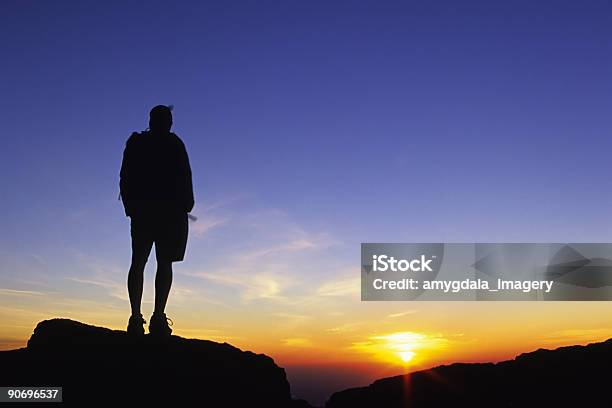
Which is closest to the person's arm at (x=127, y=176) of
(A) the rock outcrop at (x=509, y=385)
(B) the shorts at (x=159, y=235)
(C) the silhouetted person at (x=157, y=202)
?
(C) the silhouetted person at (x=157, y=202)

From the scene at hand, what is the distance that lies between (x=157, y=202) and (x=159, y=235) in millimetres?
585

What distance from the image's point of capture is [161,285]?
10695mm

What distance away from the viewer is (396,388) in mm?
12359

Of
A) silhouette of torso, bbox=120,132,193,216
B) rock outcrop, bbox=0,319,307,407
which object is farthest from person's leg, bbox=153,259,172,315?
silhouette of torso, bbox=120,132,193,216

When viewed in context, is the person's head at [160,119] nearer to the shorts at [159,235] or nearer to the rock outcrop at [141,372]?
the shorts at [159,235]

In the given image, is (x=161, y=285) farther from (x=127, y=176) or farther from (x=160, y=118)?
(x=160, y=118)

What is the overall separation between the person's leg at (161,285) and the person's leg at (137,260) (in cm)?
29

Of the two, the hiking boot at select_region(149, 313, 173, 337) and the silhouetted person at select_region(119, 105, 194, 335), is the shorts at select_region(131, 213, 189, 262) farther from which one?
the hiking boot at select_region(149, 313, 173, 337)

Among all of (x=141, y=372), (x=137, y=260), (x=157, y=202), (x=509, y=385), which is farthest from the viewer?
(x=509, y=385)

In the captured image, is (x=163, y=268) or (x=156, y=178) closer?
(x=156, y=178)

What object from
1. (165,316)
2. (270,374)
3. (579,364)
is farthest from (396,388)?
(165,316)

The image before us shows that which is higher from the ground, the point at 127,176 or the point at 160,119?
the point at 160,119

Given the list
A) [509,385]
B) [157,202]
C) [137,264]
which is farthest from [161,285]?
[509,385]

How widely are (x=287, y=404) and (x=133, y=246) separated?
3951 millimetres
